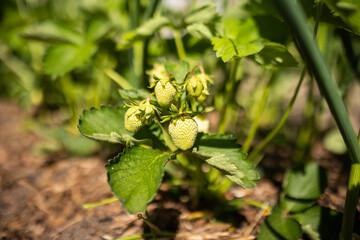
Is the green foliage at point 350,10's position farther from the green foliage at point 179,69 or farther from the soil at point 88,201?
the soil at point 88,201

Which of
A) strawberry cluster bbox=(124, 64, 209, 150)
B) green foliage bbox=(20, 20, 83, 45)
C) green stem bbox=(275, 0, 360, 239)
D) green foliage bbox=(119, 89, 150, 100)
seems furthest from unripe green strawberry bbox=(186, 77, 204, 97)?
green foliage bbox=(20, 20, 83, 45)

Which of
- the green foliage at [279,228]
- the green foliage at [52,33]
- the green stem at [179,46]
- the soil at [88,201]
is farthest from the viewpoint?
the green foliage at [52,33]

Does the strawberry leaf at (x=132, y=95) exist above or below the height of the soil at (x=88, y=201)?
above

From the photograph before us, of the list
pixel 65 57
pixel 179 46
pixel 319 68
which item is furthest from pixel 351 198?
pixel 65 57

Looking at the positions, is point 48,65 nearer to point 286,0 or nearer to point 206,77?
point 206,77

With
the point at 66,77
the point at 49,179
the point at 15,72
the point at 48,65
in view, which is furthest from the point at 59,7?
the point at 49,179

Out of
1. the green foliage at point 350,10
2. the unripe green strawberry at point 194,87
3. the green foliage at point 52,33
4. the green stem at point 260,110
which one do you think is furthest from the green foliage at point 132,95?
the green foliage at point 52,33

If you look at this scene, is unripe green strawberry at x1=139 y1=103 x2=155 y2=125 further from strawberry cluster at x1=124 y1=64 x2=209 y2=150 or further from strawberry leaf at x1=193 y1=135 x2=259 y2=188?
A: strawberry leaf at x1=193 y1=135 x2=259 y2=188
